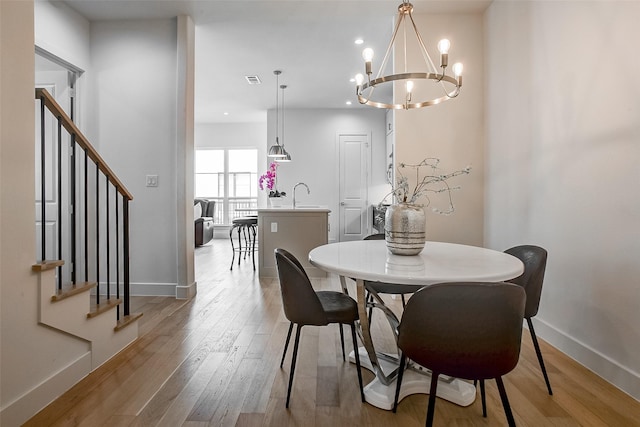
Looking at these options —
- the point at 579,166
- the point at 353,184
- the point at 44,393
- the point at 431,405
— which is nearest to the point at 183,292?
the point at 44,393

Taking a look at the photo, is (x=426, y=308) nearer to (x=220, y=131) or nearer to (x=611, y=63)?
(x=611, y=63)

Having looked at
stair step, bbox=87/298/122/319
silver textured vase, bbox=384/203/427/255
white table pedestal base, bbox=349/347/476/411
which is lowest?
white table pedestal base, bbox=349/347/476/411

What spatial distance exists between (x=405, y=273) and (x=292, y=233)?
3.40 metres

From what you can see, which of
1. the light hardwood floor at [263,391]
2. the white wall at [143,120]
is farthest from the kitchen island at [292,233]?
the light hardwood floor at [263,391]

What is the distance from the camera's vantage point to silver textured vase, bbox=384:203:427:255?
186 cm

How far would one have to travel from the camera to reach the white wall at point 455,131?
3.54 metres

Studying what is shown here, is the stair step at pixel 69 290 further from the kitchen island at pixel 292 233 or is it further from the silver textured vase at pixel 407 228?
the kitchen island at pixel 292 233

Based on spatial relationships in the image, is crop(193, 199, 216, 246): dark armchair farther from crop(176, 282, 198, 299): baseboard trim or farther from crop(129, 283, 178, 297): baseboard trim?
crop(176, 282, 198, 299): baseboard trim

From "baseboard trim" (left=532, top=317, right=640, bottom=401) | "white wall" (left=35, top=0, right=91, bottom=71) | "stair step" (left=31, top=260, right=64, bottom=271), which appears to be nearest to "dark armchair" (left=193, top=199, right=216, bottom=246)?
"white wall" (left=35, top=0, right=91, bottom=71)

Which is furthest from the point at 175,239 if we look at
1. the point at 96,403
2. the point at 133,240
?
the point at 96,403

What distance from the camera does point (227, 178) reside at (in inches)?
374

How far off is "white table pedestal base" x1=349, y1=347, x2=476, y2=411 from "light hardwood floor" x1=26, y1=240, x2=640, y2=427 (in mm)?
32

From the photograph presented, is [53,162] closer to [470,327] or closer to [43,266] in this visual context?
[43,266]

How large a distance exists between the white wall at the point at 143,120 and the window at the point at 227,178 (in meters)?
5.68
